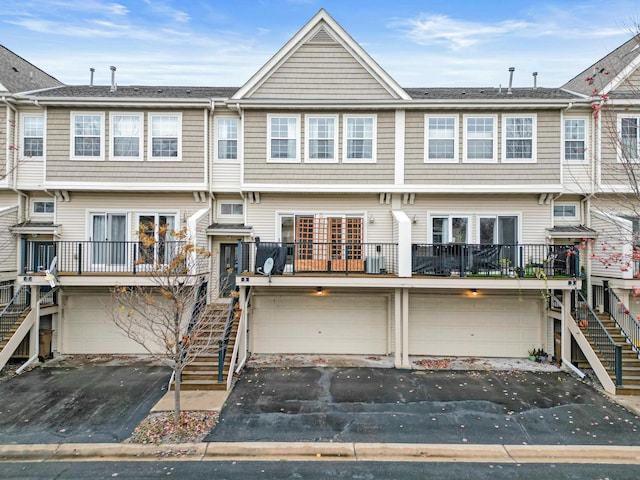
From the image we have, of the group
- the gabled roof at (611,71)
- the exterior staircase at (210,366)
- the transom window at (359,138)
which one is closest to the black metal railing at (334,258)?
the exterior staircase at (210,366)

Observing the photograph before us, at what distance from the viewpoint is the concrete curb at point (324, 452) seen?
6.43 metres

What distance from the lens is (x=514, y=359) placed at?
12016 millimetres

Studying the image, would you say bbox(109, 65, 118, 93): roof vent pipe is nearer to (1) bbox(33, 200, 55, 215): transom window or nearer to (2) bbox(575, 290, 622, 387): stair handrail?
(1) bbox(33, 200, 55, 215): transom window

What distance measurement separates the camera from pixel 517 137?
12.0 meters

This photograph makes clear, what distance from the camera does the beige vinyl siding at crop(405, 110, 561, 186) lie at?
469 inches

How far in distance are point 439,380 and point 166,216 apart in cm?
1045

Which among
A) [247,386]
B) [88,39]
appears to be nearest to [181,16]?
[88,39]

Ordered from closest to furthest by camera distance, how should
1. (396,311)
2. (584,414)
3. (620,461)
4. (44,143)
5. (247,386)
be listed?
(620,461) < (584,414) < (247,386) < (396,311) < (44,143)

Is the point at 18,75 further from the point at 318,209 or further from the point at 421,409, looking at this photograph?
the point at 421,409

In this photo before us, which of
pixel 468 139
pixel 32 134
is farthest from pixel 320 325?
pixel 32 134

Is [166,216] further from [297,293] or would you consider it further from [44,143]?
[297,293]

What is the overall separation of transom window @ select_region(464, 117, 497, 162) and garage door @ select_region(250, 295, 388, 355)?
5.96 m

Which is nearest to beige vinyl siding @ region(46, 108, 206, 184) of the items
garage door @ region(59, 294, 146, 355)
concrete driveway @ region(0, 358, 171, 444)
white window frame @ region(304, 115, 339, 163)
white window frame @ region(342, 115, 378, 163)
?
white window frame @ region(304, 115, 339, 163)

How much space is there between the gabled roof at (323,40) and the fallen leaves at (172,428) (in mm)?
9659
